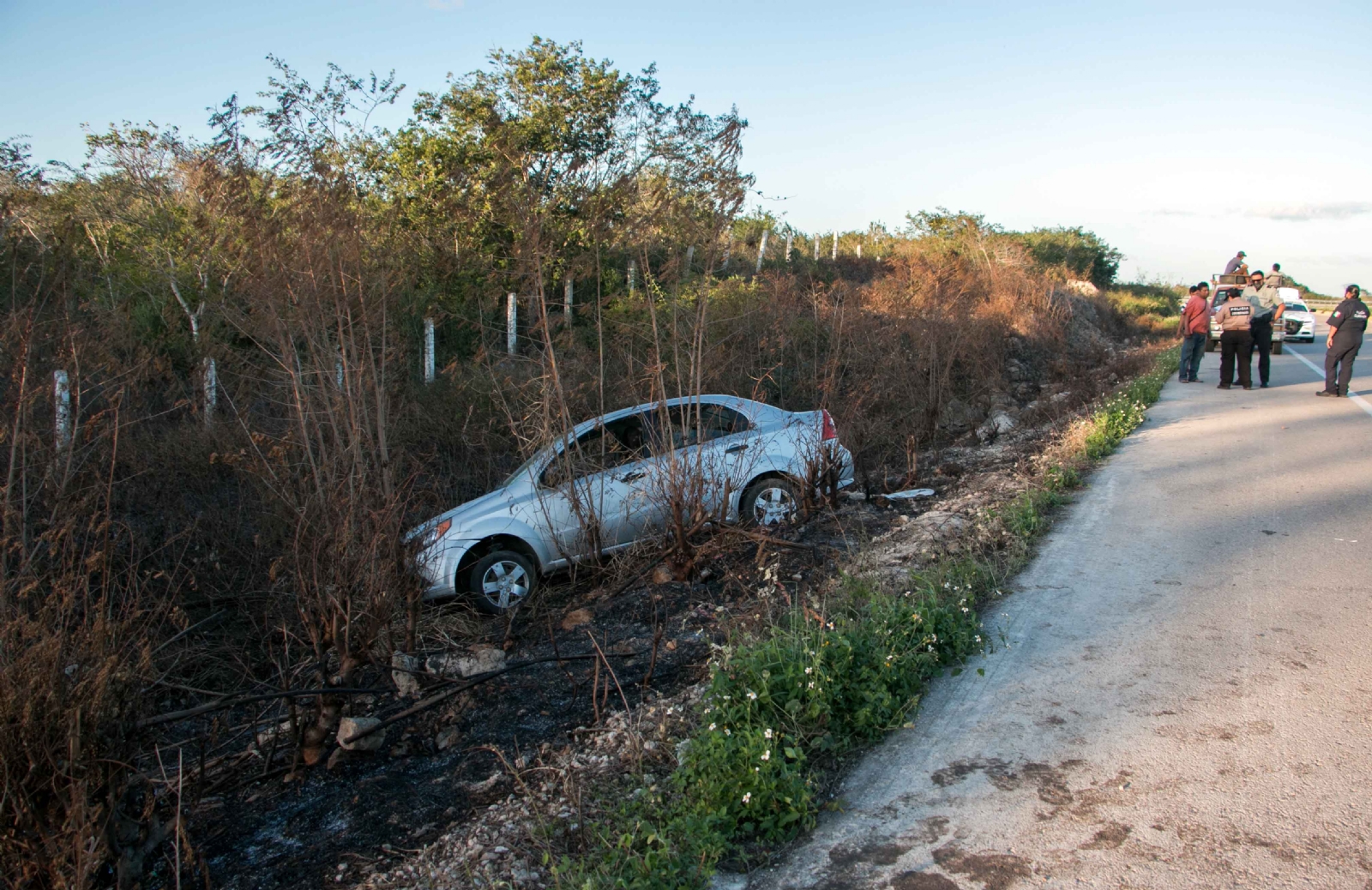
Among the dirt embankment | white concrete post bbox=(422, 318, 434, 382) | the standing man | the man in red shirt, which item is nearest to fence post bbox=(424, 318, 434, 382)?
white concrete post bbox=(422, 318, 434, 382)

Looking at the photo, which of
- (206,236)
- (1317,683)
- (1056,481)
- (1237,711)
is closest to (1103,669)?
(1237,711)

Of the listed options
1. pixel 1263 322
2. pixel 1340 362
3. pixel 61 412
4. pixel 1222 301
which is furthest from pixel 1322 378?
pixel 61 412

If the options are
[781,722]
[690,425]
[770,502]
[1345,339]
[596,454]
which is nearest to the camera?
[781,722]

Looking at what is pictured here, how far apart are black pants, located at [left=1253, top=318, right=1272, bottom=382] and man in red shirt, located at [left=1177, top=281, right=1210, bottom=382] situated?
0.80 meters

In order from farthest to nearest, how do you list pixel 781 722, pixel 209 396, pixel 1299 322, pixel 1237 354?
pixel 1299 322
pixel 1237 354
pixel 209 396
pixel 781 722

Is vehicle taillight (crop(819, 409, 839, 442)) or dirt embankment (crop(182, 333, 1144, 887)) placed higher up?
vehicle taillight (crop(819, 409, 839, 442))

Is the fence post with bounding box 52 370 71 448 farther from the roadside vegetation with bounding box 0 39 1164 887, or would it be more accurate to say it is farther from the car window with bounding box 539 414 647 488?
the car window with bounding box 539 414 647 488

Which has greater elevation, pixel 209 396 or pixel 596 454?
pixel 209 396

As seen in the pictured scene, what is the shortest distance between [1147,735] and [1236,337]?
13601 millimetres

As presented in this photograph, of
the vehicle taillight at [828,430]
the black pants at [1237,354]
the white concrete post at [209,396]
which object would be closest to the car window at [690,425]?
the vehicle taillight at [828,430]

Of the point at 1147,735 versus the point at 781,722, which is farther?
the point at 781,722

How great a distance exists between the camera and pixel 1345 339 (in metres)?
13.8

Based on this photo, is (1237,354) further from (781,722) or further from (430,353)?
(781,722)

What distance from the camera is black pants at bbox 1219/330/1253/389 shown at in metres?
15.2
